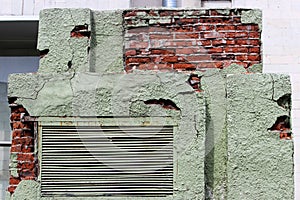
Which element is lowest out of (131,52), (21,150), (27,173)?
(27,173)

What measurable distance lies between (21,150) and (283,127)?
1.62m

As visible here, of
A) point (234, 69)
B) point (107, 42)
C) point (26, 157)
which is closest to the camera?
point (26, 157)

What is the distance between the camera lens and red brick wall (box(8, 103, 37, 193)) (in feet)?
11.8

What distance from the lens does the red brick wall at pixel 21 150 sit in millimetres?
3611

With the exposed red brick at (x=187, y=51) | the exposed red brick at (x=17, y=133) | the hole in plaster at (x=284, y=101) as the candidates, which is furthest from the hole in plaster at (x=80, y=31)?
the hole in plaster at (x=284, y=101)

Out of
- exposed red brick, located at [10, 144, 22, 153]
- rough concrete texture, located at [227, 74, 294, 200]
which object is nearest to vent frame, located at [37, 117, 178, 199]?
exposed red brick, located at [10, 144, 22, 153]

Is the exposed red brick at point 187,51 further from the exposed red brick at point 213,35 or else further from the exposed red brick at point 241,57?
the exposed red brick at point 241,57

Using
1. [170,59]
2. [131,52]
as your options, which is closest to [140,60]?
[131,52]

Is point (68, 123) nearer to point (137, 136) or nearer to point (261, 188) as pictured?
point (137, 136)

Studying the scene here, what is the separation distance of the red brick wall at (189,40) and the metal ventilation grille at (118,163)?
54cm

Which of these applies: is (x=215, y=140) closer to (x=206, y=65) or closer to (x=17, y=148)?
(x=206, y=65)

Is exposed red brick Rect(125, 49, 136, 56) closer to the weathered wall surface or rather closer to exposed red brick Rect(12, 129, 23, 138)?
the weathered wall surface

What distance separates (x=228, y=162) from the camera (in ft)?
11.7

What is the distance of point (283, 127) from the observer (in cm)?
361
